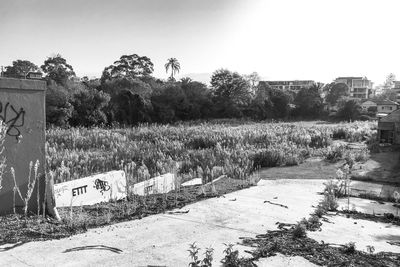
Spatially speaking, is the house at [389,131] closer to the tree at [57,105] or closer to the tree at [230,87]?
the tree at [57,105]

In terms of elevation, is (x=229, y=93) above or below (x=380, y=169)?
above

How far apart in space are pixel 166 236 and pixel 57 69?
36.1m

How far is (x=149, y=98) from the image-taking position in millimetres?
49938

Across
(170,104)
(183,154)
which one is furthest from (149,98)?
(183,154)

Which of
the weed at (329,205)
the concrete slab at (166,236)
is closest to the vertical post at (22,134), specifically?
the concrete slab at (166,236)

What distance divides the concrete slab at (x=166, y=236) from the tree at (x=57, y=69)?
32795mm

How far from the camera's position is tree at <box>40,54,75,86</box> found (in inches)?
1464

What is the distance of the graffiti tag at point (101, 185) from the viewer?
6.93 metres

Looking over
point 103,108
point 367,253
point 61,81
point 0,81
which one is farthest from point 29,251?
point 103,108

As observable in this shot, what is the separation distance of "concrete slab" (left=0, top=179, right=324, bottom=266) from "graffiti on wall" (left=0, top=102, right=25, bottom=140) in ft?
5.30

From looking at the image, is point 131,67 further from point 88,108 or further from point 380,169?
point 380,169

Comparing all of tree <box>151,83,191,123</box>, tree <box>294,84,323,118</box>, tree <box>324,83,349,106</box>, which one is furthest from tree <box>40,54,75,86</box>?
tree <box>324,83,349,106</box>

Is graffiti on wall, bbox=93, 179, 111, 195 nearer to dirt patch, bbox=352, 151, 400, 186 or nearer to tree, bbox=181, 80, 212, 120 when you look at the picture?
dirt patch, bbox=352, 151, 400, 186

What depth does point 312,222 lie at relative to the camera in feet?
20.3
